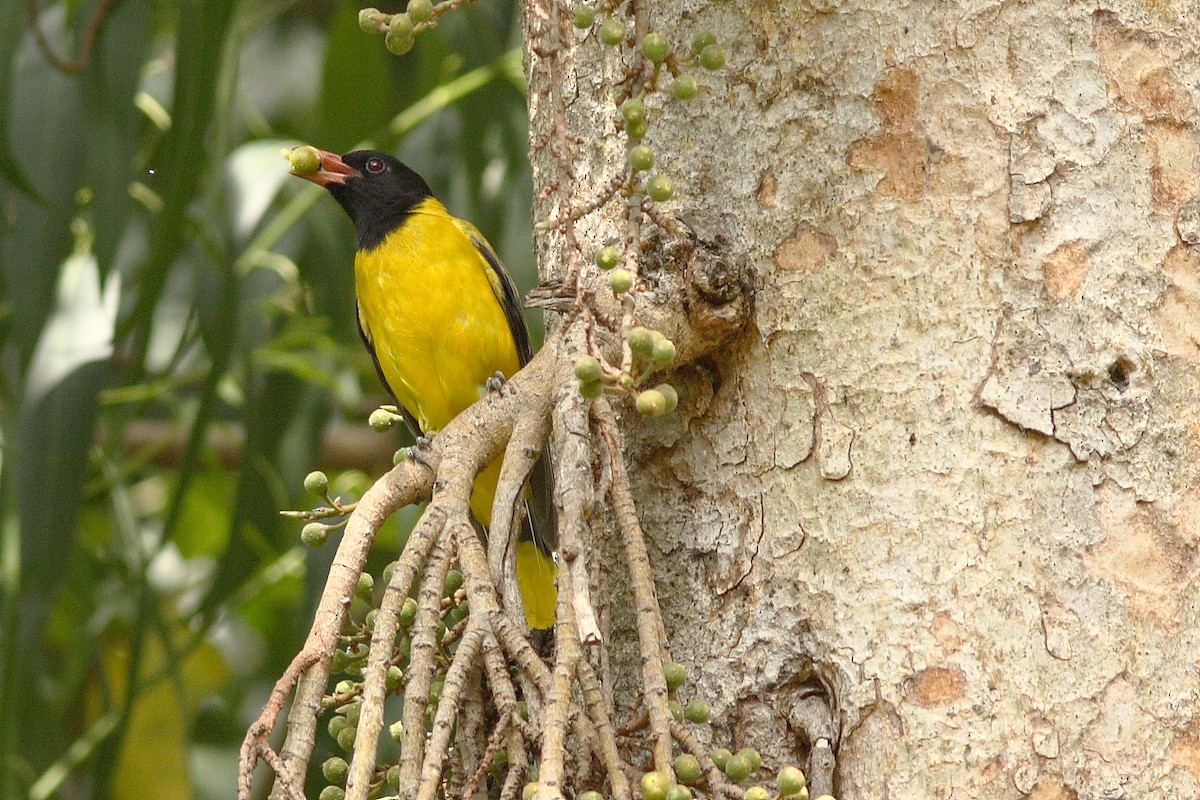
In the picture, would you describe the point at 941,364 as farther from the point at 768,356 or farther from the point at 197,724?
the point at 197,724

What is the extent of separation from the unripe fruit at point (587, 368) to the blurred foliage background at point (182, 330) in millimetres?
1788

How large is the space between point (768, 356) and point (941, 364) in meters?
0.23

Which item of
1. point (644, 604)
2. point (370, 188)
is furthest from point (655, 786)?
point (370, 188)

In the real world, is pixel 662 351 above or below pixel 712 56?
below

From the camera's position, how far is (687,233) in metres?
1.95

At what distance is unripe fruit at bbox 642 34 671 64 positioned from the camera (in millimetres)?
1643

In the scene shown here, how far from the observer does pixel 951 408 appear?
1806 millimetres

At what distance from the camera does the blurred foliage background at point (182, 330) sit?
3.33 metres

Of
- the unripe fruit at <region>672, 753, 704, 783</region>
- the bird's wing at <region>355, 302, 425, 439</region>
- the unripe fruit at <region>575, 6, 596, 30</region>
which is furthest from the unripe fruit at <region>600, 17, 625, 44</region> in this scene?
the bird's wing at <region>355, 302, 425, 439</region>

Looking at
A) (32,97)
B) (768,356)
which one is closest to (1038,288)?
(768,356)

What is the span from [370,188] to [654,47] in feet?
8.12

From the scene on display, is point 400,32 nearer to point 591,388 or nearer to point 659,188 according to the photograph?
point 659,188

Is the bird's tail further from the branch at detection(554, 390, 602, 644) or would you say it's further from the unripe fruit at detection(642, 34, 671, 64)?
the unripe fruit at detection(642, 34, 671, 64)

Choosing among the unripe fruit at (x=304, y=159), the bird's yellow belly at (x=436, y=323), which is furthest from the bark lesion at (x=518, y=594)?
the bird's yellow belly at (x=436, y=323)
